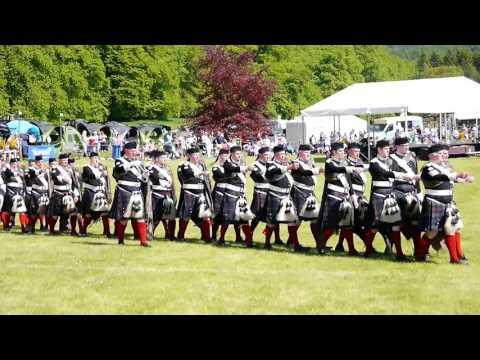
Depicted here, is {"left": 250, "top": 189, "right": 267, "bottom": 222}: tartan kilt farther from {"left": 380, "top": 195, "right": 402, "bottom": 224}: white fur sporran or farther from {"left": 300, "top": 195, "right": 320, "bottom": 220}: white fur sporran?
{"left": 380, "top": 195, "right": 402, "bottom": 224}: white fur sporran

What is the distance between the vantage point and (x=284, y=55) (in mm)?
62500

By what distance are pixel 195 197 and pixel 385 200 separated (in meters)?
4.03

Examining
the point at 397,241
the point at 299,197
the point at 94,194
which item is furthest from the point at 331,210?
the point at 94,194

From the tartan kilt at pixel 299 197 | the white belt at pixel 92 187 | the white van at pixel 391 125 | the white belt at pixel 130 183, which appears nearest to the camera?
the tartan kilt at pixel 299 197

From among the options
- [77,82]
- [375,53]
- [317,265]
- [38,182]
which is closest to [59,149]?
[77,82]

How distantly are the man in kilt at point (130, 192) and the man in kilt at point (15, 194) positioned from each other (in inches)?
144

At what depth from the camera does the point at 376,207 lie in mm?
11828

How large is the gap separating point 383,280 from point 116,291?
3680 millimetres

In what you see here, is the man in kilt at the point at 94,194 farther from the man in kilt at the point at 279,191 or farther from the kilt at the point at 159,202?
the man in kilt at the point at 279,191

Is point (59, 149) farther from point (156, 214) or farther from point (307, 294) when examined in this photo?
point (307, 294)

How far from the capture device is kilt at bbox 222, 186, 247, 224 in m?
13.6

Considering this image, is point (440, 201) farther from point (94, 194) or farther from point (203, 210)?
point (94, 194)

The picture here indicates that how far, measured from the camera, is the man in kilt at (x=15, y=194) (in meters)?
16.3

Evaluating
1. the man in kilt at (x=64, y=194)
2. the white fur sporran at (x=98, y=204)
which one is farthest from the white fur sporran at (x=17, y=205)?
the white fur sporran at (x=98, y=204)
